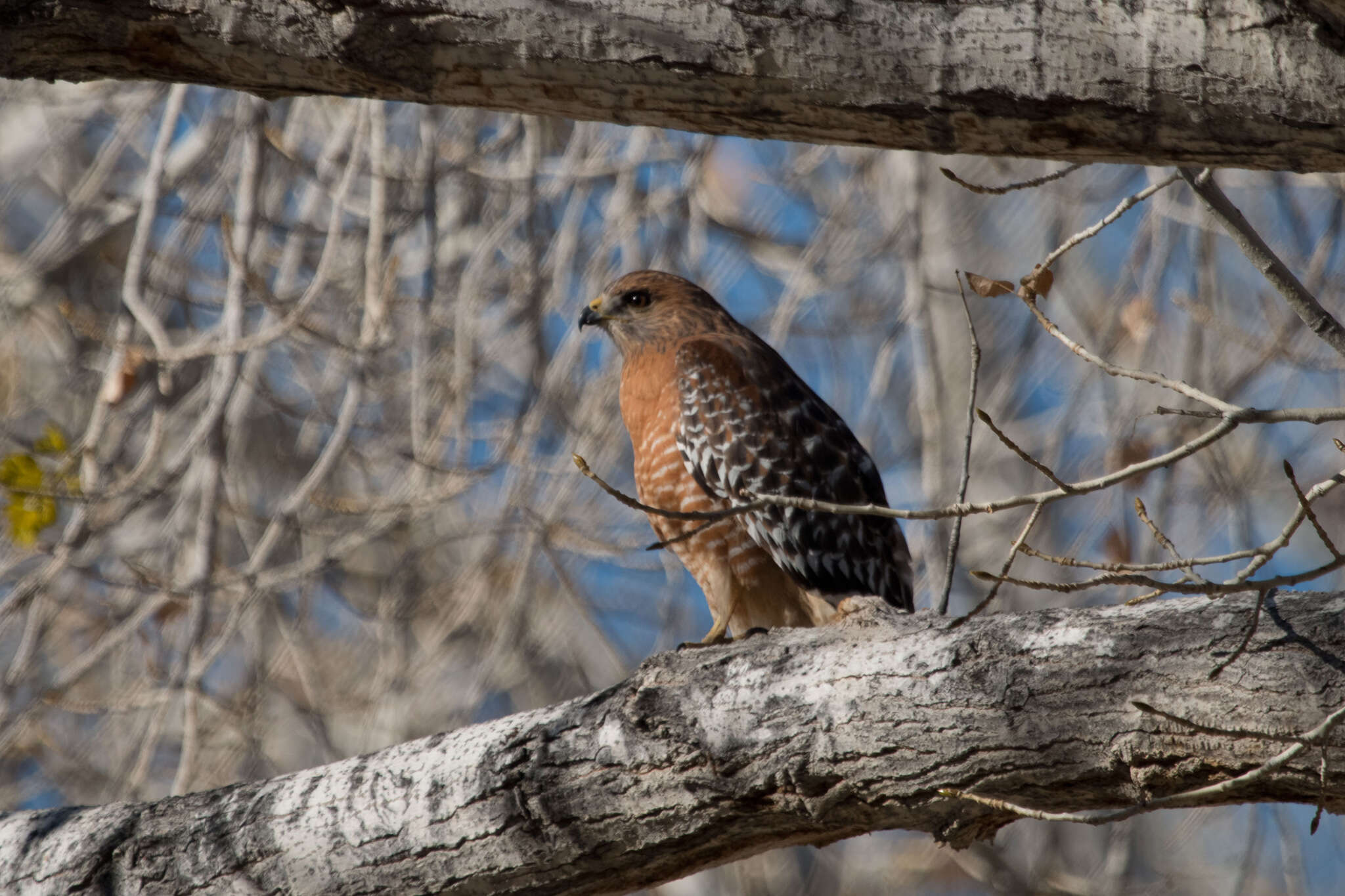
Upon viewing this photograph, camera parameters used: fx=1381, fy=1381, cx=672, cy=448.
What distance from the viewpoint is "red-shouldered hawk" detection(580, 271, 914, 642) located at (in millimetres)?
5090

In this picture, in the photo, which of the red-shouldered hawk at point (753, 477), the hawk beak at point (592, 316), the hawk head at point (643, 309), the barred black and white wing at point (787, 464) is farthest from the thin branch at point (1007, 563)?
the hawk beak at point (592, 316)

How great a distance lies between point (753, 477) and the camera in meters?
5.28

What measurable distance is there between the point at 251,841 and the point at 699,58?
2108 millimetres

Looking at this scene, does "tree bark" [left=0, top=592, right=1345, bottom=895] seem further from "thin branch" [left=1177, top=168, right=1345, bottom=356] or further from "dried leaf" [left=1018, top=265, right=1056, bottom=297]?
"dried leaf" [left=1018, top=265, right=1056, bottom=297]

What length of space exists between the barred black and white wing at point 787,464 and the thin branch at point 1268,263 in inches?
103

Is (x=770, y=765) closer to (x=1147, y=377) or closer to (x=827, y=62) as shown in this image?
(x=1147, y=377)

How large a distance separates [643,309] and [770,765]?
3439mm

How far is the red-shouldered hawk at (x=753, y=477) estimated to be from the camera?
5090 millimetres

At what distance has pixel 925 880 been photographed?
8938 mm

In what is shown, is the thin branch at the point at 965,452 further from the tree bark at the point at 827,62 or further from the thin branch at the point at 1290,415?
the tree bark at the point at 827,62

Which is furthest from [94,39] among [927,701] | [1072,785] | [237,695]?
[237,695]

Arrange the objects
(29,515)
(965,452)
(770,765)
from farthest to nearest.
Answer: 1. (29,515)
2. (965,452)
3. (770,765)

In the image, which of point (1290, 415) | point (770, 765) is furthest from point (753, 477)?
point (1290, 415)

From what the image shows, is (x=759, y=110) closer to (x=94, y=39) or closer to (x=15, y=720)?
(x=94, y=39)
